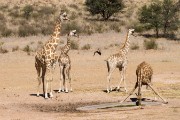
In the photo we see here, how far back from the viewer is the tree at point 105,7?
4928 cm

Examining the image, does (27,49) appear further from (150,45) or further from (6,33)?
(150,45)

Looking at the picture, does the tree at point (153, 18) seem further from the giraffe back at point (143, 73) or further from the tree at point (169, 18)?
the giraffe back at point (143, 73)

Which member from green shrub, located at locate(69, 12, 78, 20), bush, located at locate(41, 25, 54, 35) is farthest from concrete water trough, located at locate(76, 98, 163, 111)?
green shrub, located at locate(69, 12, 78, 20)

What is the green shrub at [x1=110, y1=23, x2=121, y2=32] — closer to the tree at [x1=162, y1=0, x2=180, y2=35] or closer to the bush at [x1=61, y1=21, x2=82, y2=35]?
the bush at [x1=61, y1=21, x2=82, y2=35]

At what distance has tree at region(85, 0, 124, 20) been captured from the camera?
4928 centimetres

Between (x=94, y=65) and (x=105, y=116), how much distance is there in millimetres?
14227

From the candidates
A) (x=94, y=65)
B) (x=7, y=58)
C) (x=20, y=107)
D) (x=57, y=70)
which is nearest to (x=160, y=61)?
(x=94, y=65)

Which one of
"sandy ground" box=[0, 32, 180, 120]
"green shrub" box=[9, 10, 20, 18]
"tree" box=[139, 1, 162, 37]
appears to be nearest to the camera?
"sandy ground" box=[0, 32, 180, 120]

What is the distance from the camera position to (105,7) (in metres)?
49.5

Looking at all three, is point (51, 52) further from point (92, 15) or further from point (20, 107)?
point (92, 15)

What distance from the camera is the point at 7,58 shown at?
31.1 meters

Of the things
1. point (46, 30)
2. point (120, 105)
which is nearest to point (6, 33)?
point (46, 30)

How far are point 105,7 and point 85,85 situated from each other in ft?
95.4

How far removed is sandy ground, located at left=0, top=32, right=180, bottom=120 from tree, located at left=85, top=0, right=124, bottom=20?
11521 mm
